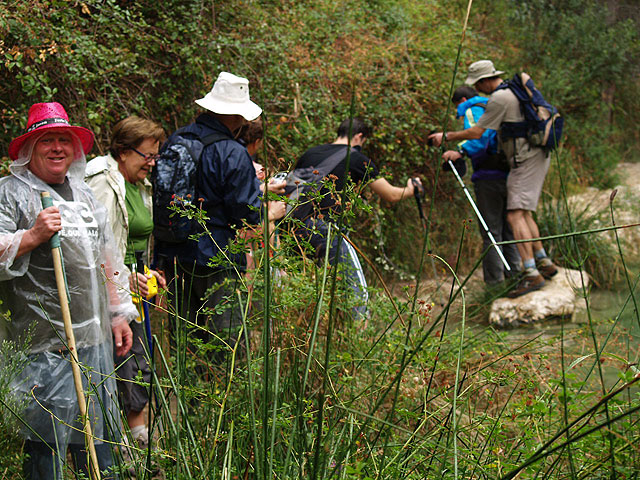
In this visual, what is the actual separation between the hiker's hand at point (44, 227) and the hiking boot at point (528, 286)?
185 inches

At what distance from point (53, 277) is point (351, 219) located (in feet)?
4.47

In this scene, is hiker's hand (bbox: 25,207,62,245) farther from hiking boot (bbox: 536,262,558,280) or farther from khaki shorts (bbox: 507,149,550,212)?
hiking boot (bbox: 536,262,558,280)

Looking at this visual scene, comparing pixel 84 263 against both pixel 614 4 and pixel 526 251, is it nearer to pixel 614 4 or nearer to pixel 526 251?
pixel 526 251

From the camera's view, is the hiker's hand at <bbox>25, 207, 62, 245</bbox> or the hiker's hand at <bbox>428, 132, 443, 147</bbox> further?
the hiker's hand at <bbox>428, 132, 443, 147</bbox>

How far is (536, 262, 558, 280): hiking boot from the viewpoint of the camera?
644 cm

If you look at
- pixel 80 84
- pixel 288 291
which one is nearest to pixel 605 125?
pixel 80 84

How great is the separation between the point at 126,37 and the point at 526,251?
4060 mm

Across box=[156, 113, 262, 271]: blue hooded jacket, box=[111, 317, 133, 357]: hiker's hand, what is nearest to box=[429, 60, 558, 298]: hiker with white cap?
box=[156, 113, 262, 271]: blue hooded jacket

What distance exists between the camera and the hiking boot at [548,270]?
21.1 ft

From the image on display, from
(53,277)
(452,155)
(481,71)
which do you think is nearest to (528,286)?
(452,155)

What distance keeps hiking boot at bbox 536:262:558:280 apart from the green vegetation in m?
0.28

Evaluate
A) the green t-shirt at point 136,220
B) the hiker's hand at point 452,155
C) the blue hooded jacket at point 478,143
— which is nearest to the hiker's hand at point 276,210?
the green t-shirt at point 136,220

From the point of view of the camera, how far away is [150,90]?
19.2 feet

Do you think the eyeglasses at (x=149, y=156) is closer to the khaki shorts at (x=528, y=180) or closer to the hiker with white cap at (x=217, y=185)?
the hiker with white cap at (x=217, y=185)
